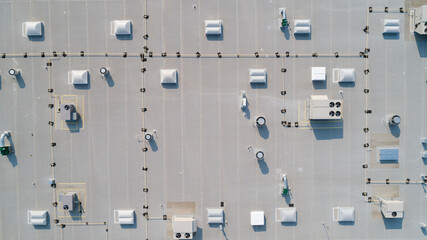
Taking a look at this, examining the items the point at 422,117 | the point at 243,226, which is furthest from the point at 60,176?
the point at 422,117

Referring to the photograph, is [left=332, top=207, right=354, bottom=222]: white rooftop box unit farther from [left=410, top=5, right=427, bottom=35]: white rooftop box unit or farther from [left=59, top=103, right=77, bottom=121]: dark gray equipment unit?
[left=59, top=103, right=77, bottom=121]: dark gray equipment unit

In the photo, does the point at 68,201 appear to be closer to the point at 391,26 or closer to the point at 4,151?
the point at 4,151

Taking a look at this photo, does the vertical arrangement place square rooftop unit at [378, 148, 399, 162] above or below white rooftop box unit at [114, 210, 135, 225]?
above

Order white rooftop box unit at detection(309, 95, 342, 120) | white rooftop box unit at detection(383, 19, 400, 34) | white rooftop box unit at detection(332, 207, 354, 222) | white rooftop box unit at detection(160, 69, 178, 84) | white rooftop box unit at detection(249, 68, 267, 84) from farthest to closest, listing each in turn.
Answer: white rooftop box unit at detection(332, 207, 354, 222), white rooftop box unit at detection(383, 19, 400, 34), white rooftop box unit at detection(249, 68, 267, 84), white rooftop box unit at detection(160, 69, 178, 84), white rooftop box unit at detection(309, 95, 342, 120)

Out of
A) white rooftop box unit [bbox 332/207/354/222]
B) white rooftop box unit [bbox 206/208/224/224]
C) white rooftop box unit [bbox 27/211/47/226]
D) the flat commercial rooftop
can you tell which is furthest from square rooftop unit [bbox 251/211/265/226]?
white rooftop box unit [bbox 27/211/47/226]

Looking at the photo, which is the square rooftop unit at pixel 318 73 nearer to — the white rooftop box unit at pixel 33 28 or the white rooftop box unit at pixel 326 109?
the white rooftop box unit at pixel 326 109

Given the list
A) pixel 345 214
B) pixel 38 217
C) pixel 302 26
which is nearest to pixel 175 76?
pixel 302 26
